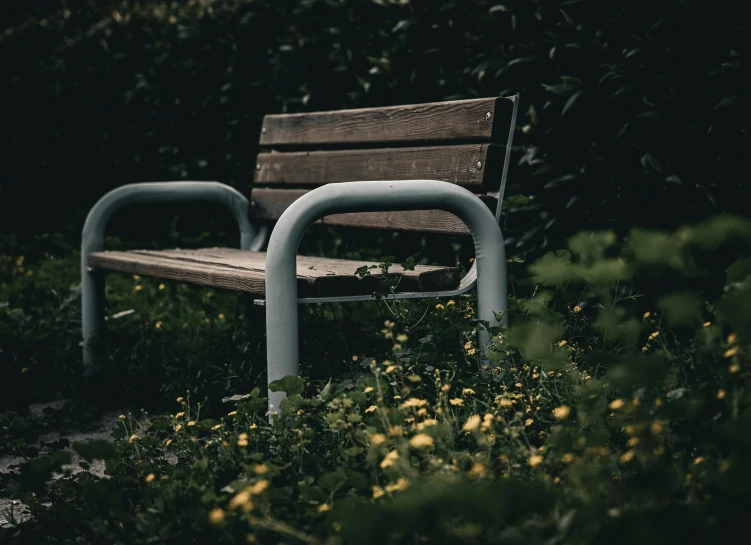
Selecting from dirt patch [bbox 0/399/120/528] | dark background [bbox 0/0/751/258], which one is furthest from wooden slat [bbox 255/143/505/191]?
dirt patch [bbox 0/399/120/528]

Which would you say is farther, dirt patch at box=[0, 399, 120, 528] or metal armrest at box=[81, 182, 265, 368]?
metal armrest at box=[81, 182, 265, 368]

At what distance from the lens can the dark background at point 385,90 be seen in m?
2.71

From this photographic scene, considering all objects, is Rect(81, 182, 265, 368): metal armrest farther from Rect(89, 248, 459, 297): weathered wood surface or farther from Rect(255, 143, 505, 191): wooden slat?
Rect(255, 143, 505, 191): wooden slat

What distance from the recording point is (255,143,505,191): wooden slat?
2438 millimetres

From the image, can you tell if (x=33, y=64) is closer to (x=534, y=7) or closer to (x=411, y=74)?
(x=411, y=74)

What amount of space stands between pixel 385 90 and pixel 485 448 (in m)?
2.39

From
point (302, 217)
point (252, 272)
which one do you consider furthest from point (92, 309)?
point (302, 217)

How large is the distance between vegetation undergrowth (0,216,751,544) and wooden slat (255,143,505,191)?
39 cm

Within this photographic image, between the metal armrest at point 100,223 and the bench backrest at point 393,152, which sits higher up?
the bench backrest at point 393,152

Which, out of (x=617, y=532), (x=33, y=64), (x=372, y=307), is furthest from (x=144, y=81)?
(x=617, y=532)

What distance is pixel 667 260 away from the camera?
117 cm

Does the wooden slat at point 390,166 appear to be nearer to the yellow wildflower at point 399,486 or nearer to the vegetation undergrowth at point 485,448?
the vegetation undergrowth at point 485,448

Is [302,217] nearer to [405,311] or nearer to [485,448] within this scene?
[405,311]

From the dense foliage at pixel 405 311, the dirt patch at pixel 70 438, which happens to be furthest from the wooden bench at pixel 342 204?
the dirt patch at pixel 70 438
